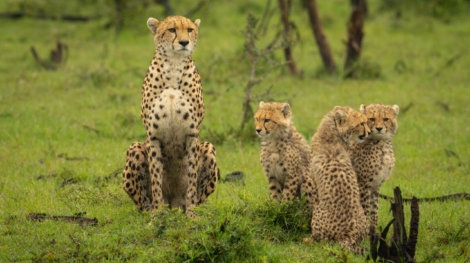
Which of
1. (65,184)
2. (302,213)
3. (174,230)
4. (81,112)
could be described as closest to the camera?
(174,230)

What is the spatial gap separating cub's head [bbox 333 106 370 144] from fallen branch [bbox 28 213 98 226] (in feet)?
6.37

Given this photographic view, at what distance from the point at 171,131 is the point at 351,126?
136cm

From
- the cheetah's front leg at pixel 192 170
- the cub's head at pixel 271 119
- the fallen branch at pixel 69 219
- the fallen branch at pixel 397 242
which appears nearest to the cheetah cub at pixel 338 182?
the fallen branch at pixel 397 242

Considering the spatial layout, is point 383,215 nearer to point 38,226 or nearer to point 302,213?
point 302,213

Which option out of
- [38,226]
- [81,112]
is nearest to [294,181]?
[38,226]

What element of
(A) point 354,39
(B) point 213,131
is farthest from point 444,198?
(A) point 354,39

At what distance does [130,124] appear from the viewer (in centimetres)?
959

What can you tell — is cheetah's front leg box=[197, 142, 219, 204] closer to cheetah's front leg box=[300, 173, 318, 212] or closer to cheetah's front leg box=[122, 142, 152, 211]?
cheetah's front leg box=[122, 142, 152, 211]

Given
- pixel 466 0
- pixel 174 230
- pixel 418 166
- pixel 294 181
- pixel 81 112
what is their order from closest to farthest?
pixel 174 230 → pixel 294 181 → pixel 418 166 → pixel 81 112 → pixel 466 0

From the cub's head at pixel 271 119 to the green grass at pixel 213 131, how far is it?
0.52 m

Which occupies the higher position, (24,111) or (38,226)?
(24,111)

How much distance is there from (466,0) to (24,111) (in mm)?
10404

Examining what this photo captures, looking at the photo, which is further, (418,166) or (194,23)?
(418,166)

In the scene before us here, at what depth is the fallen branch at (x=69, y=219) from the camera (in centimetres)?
592
